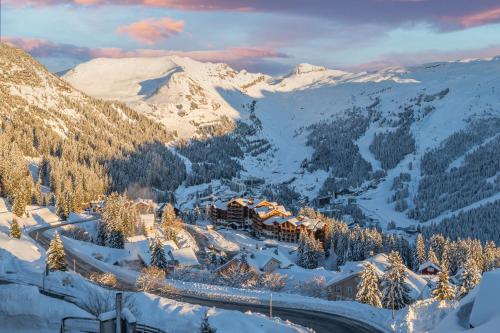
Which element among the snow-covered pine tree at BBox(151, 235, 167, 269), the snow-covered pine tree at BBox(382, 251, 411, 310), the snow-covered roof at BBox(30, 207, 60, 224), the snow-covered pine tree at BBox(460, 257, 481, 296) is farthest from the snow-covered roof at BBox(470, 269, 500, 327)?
→ the snow-covered roof at BBox(30, 207, 60, 224)

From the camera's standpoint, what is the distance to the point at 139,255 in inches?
3428

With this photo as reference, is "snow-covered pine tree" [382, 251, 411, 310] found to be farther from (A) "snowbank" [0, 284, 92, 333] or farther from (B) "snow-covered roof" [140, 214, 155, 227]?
(B) "snow-covered roof" [140, 214, 155, 227]

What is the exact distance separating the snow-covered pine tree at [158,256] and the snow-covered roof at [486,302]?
66237 mm

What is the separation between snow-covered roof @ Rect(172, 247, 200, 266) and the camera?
86.2m

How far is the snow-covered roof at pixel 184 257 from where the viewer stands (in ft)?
283

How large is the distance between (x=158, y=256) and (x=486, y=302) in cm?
6772

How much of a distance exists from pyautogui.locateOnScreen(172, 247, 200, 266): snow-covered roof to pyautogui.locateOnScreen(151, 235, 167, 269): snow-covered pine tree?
4097 mm

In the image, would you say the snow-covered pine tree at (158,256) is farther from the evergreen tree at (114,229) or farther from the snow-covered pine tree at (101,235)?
the snow-covered pine tree at (101,235)

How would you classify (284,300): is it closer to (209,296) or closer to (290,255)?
(209,296)

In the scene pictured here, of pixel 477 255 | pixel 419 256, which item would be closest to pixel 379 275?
pixel 419 256

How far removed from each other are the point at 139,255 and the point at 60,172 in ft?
289

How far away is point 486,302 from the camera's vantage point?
57.3 ft

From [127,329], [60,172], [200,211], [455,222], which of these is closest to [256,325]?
[127,329]

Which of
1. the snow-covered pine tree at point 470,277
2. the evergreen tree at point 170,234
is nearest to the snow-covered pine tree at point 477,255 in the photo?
the snow-covered pine tree at point 470,277
